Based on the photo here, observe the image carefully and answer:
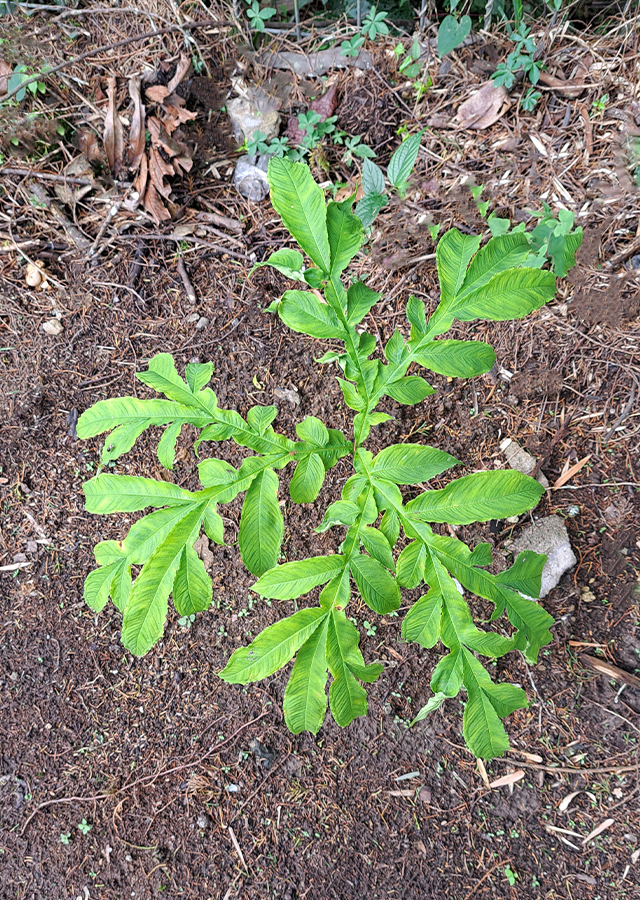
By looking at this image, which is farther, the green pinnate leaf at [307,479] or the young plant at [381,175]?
the young plant at [381,175]

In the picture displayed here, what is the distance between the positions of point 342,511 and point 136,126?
1.94 metres

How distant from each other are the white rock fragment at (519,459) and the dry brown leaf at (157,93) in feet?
6.50

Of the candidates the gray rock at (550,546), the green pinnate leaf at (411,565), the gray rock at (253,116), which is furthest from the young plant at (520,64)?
the green pinnate leaf at (411,565)

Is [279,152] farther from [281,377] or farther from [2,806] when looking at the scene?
[2,806]

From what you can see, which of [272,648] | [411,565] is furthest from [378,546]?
[272,648]

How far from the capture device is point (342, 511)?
1.39m

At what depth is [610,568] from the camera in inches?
74.4

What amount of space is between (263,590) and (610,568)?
129cm

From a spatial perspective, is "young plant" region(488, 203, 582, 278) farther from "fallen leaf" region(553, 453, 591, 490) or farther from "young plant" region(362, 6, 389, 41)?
"young plant" region(362, 6, 389, 41)

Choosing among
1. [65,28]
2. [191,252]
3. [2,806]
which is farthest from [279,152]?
[2,806]

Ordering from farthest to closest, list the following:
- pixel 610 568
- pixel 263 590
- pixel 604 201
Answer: pixel 604 201 → pixel 610 568 → pixel 263 590

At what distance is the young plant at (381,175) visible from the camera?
5.92 feet

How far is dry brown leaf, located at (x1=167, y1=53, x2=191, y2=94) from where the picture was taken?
232 centimetres

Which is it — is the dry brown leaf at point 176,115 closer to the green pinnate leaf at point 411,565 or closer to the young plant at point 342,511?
the young plant at point 342,511
